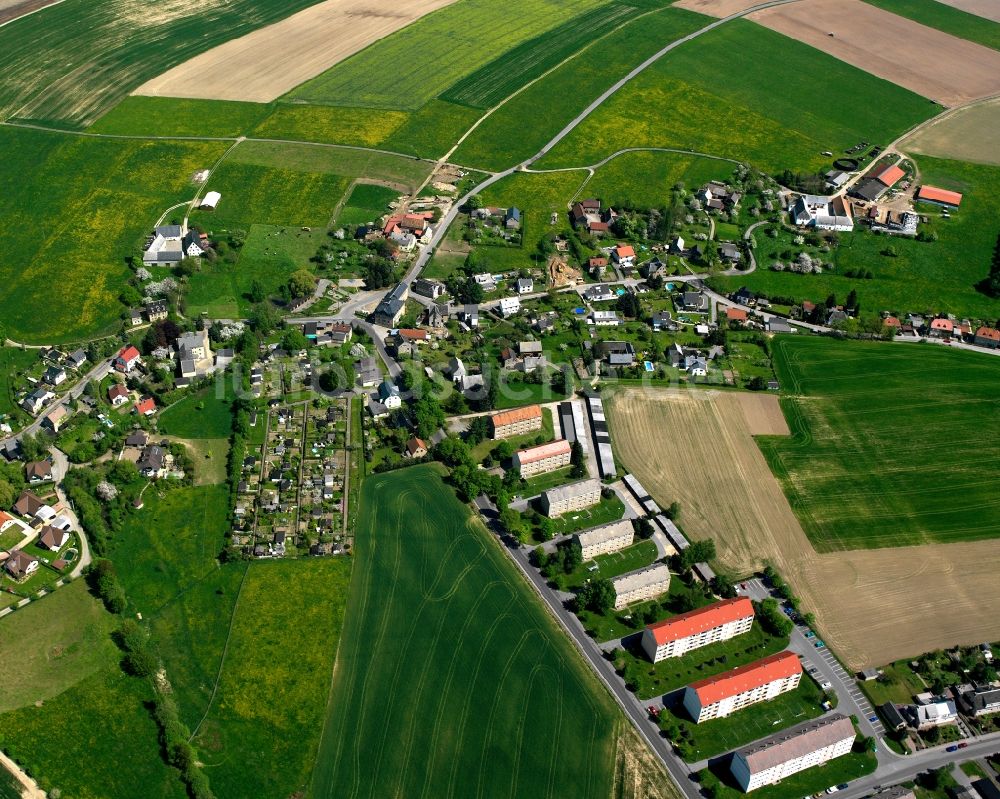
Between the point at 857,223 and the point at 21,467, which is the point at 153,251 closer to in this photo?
the point at 21,467

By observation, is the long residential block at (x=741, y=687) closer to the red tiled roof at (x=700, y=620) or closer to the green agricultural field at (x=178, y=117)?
the red tiled roof at (x=700, y=620)

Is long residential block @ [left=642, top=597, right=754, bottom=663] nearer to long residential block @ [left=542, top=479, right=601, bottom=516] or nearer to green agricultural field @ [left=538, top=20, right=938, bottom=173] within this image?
long residential block @ [left=542, top=479, right=601, bottom=516]

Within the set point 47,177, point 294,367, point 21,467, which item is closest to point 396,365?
point 294,367

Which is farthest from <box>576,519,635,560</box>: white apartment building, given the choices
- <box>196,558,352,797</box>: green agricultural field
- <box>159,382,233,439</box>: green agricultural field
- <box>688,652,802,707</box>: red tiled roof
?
<box>159,382,233,439</box>: green agricultural field

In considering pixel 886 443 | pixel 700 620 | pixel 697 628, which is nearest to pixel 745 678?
pixel 697 628

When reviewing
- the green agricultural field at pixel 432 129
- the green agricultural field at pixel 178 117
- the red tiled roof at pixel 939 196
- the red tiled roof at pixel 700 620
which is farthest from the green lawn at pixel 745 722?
the green agricultural field at pixel 178 117
